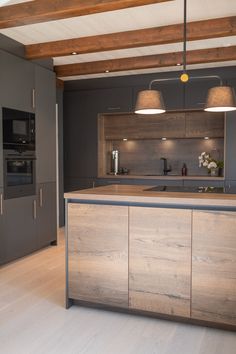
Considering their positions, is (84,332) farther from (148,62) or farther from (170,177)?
(148,62)

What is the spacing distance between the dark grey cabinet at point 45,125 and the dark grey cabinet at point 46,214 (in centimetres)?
12

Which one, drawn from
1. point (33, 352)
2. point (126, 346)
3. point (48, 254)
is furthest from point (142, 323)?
point (48, 254)

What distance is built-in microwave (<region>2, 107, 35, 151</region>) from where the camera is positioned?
3.90 meters

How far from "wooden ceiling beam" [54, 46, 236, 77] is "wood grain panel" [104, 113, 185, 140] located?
1172mm

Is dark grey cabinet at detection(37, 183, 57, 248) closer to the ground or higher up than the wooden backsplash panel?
closer to the ground

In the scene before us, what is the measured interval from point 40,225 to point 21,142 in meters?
1.13

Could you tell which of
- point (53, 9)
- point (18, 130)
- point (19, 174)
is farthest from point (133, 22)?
point (19, 174)

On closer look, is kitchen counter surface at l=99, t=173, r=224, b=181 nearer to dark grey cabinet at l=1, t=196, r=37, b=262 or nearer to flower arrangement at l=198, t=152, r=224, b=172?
flower arrangement at l=198, t=152, r=224, b=172

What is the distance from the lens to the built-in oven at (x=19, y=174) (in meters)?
3.96

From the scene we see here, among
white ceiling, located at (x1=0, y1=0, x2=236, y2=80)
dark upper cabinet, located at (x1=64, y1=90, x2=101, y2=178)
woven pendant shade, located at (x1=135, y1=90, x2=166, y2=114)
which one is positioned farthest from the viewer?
dark upper cabinet, located at (x1=64, y1=90, x2=101, y2=178)

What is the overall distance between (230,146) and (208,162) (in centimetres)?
52

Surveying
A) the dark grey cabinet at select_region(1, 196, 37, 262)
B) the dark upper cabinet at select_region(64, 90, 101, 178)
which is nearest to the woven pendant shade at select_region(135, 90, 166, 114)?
the dark grey cabinet at select_region(1, 196, 37, 262)

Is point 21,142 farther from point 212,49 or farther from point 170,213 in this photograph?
point 212,49

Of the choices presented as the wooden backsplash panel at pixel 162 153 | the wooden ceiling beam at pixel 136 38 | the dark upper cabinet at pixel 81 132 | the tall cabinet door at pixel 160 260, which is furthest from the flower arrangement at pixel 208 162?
the tall cabinet door at pixel 160 260
